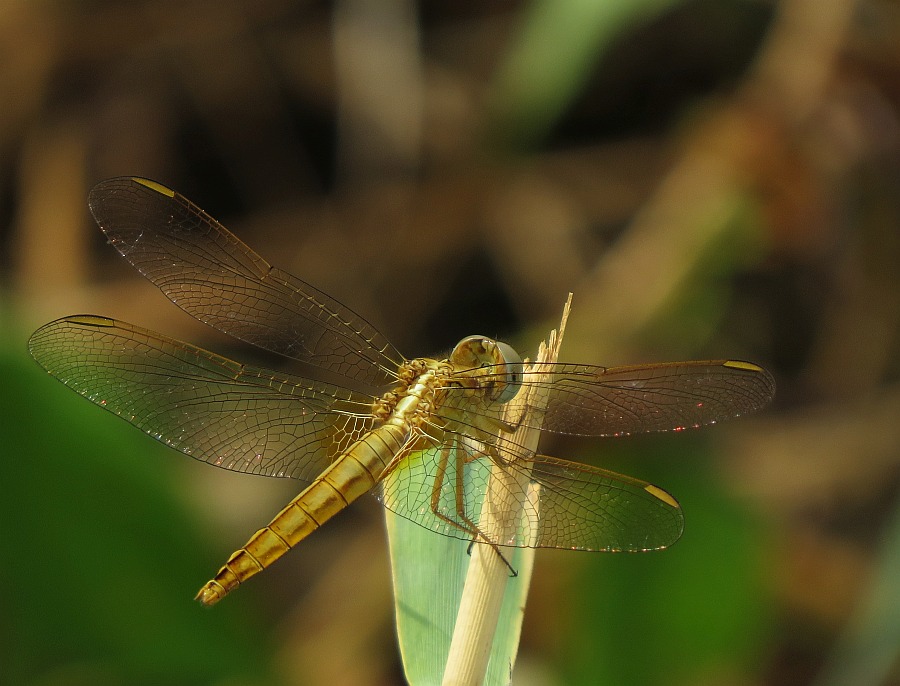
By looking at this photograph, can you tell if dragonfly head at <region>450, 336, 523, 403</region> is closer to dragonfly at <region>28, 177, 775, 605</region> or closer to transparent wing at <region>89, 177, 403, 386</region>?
dragonfly at <region>28, 177, 775, 605</region>

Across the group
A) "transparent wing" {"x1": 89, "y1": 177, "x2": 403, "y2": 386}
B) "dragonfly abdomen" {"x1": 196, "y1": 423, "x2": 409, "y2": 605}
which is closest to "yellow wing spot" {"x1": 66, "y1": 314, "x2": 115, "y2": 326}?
"transparent wing" {"x1": 89, "y1": 177, "x2": 403, "y2": 386}

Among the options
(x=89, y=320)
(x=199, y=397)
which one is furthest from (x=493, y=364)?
(x=89, y=320)

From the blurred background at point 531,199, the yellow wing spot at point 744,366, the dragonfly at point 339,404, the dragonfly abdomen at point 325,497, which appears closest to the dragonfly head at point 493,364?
the dragonfly at point 339,404

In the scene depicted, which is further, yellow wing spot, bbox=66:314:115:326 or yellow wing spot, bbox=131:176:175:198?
yellow wing spot, bbox=131:176:175:198

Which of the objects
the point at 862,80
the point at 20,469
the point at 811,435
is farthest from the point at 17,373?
the point at 862,80

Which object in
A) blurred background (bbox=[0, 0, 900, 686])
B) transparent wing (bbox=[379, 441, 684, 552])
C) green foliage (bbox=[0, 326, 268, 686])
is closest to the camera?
green foliage (bbox=[0, 326, 268, 686])

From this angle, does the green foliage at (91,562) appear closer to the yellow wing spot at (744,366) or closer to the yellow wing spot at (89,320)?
the yellow wing spot at (89,320)

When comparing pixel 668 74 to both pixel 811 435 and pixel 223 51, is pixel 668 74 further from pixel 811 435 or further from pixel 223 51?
pixel 223 51
